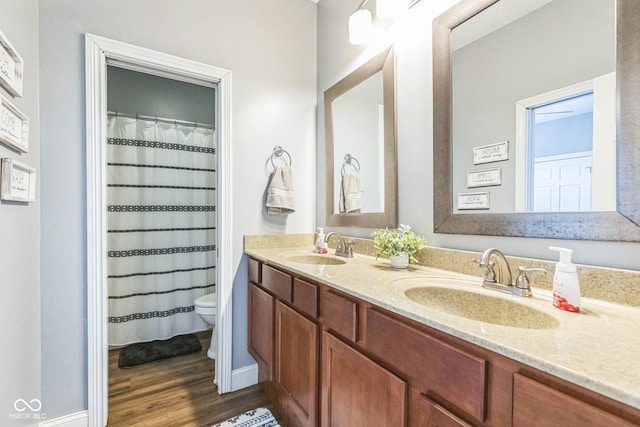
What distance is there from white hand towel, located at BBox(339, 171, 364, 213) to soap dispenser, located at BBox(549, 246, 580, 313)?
1.10m

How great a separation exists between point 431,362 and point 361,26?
5.67 feet

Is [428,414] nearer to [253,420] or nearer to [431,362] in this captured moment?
[431,362]

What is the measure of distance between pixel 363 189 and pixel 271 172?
2.15 ft

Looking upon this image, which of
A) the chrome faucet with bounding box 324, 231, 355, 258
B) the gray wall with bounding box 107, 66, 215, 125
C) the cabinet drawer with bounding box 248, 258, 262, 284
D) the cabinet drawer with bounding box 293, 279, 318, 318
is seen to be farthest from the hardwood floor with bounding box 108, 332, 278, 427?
the gray wall with bounding box 107, 66, 215, 125

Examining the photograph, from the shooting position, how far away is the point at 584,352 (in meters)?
0.54

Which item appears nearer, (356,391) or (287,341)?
(356,391)

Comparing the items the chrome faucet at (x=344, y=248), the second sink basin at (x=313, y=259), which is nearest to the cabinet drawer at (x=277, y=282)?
→ the second sink basin at (x=313, y=259)

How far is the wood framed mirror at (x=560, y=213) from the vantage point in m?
0.83

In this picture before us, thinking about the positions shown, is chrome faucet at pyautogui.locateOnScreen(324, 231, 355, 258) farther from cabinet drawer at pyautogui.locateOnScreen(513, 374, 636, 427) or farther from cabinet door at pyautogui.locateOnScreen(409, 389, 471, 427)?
cabinet drawer at pyautogui.locateOnScreen(513, 374, 636, 427)

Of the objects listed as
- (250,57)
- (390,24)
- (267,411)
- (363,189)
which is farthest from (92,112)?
(267,411)

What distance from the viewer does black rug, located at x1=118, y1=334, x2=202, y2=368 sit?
2.21 metres

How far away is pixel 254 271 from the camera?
5.98 feet

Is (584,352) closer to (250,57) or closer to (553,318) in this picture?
(553,318)

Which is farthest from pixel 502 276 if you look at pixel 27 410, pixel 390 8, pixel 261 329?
pixel 27 410
